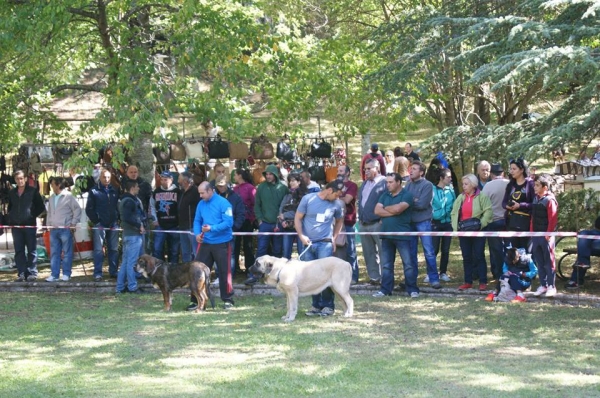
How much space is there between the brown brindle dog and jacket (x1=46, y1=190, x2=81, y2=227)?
3.36 metres

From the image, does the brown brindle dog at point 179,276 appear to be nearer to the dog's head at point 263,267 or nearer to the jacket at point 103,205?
the dog's head at point 263,267

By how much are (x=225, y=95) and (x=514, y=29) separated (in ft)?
18.4

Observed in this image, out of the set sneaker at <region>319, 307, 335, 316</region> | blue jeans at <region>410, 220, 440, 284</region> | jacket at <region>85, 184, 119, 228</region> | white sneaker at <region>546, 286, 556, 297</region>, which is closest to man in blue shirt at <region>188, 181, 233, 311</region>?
sneaker at <region>319, 307, 335, 316</region>

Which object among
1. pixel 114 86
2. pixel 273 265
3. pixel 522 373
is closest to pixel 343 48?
pixel 114 86

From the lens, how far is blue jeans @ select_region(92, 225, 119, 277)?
50.3ft

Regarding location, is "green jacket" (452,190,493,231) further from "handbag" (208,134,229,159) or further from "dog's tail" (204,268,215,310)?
"handbag" (208,134,229,159)

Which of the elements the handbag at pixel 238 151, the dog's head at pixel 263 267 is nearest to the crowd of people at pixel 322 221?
the dog's head at pixel 263 267

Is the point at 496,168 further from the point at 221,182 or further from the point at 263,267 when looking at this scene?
the point at 263,267

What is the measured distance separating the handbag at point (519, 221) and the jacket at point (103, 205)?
6.40 m

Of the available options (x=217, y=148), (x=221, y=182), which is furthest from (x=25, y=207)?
(x=217, y=148)

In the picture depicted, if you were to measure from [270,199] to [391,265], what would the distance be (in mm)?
2350

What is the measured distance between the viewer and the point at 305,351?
9422 mm

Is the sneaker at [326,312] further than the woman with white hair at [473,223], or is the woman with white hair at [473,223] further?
the woman with white hair at [473,223]

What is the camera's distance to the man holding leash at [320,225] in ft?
38.0
